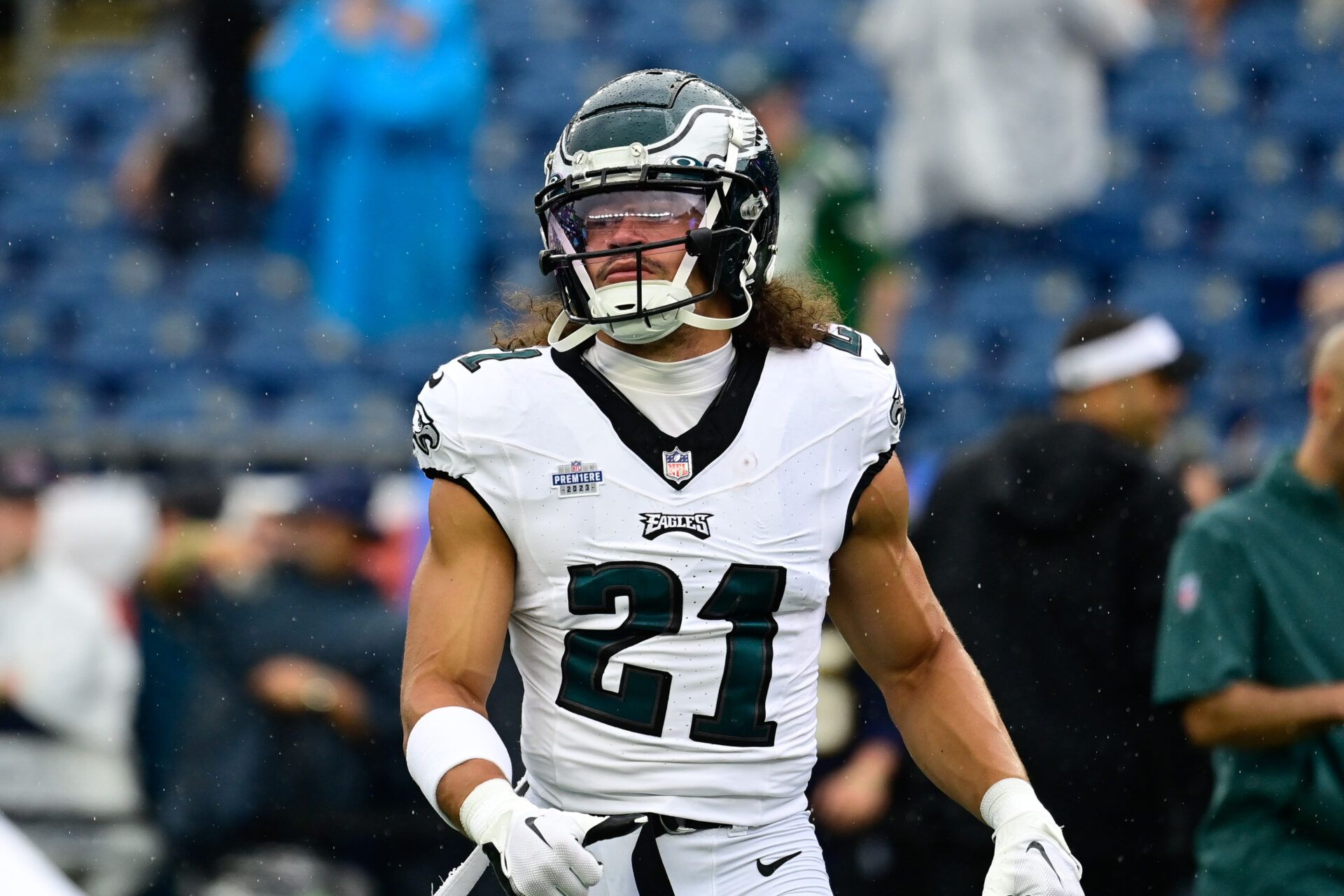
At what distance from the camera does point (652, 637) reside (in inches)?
119

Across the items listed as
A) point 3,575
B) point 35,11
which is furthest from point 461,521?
point 35,11

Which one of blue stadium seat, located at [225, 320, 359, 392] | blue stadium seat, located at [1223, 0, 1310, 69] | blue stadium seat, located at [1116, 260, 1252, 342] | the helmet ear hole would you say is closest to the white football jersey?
the helmet ear hole

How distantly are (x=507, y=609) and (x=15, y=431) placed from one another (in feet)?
18.9

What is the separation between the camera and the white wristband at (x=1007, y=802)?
302cm

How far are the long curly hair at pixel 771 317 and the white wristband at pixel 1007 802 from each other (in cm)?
77

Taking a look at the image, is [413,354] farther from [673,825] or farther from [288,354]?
[673,825]

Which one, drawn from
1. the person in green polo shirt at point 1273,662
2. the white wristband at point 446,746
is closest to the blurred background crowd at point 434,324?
the person in green polo shirt at point 1273,662

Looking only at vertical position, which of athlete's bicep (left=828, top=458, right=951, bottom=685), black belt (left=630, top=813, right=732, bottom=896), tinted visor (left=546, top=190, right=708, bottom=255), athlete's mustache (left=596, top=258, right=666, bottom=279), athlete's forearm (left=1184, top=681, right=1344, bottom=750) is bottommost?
athlete's forearm (left=1184, top=681, right=1344, bottom=750)

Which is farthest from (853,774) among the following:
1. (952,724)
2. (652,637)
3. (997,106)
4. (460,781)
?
(997,106)

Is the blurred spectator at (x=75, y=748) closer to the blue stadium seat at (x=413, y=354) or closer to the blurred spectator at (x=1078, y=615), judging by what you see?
the blue stadium seat at (x=413, y=354)

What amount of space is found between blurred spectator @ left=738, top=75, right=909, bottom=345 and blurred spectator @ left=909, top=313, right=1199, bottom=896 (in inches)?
104

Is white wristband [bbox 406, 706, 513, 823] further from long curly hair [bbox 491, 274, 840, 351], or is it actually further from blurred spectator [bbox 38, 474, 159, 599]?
blurred spectator [bbox 38, 474, 159, 599]

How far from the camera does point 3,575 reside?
256 inches

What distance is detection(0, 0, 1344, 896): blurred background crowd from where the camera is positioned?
16.6 feet
